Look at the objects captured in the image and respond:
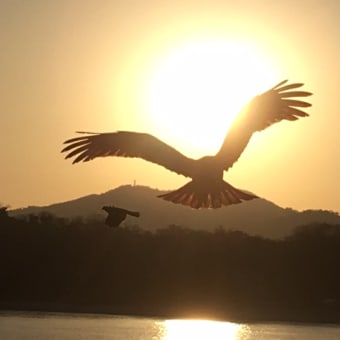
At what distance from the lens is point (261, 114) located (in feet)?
52.4

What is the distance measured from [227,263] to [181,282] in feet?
13.6

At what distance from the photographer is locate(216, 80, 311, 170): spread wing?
15812 mm

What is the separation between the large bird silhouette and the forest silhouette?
3203 inches

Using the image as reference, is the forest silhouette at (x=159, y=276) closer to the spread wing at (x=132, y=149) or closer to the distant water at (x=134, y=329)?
the distant water at (x=134, y=329)

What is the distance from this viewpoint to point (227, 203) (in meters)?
14.8

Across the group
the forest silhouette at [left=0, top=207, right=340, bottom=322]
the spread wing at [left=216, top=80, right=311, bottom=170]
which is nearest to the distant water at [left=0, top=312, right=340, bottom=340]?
the forest silhouette at [left=0, top=207, right=340, bottom=322]

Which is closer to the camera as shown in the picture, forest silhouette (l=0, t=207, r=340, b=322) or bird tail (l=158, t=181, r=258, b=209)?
bird tail (l=158, t=181, r=258, b=209)

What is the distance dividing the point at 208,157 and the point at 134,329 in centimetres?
6670

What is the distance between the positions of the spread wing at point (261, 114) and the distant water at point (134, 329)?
170 feet

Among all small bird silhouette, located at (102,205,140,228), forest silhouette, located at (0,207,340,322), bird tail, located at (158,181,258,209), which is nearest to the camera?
small bird silhouette, located at (102,205,140,228)

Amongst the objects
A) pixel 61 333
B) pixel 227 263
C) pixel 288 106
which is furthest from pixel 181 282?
pixel 288 106

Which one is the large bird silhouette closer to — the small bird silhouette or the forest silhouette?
the small bird silhouette

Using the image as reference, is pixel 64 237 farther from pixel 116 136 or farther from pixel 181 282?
pixel 116 136

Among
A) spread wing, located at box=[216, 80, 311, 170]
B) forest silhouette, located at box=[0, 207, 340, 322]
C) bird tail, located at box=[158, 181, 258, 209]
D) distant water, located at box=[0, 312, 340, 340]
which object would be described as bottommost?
bird tail, located at box=[158, 181, 258, 209]
